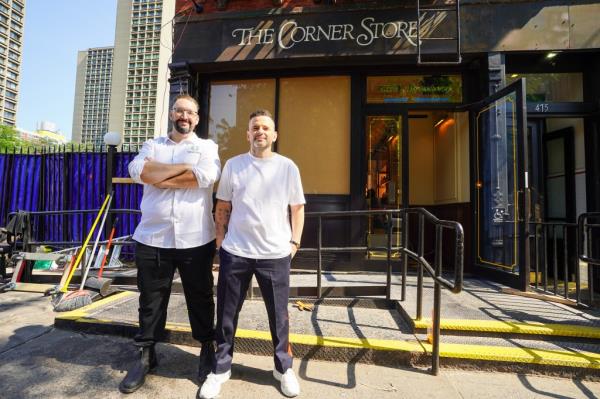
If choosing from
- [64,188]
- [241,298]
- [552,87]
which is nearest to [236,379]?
[241,298]

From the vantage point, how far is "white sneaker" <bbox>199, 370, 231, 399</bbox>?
231 cm

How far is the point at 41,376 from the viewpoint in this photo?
8.56 feet

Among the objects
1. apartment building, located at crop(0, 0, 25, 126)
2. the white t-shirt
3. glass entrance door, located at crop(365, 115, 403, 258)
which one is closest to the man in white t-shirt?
the white t-shirt

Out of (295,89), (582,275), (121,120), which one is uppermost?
(121,120)

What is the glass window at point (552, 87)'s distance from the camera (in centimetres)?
569

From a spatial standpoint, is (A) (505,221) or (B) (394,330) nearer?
(B) (394,330)

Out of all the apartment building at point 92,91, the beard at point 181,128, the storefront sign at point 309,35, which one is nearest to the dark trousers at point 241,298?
the beard at point 181,128

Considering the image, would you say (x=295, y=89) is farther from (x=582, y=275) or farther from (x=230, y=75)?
(x=582, y=275)

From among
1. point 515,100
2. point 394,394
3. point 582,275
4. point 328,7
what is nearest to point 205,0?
point 328,7

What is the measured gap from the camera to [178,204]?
8.29 feet

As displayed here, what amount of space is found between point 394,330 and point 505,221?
9.28ft

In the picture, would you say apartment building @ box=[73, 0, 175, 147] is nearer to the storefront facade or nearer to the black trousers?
the storefront facade

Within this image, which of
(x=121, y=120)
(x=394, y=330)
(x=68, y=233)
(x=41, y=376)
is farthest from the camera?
(x=121, y=120)

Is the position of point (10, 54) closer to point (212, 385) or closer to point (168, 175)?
point (168, 175)
